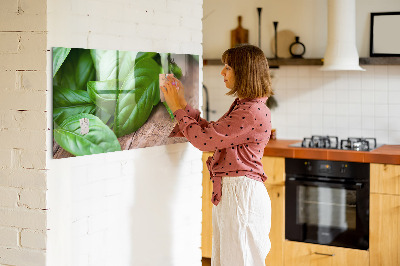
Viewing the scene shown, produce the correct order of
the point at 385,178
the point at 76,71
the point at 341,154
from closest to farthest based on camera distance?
the point at 76,71 → the point at 385,178 → the point at 341,154

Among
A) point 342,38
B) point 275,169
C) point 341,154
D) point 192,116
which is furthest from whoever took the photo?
point 342,38

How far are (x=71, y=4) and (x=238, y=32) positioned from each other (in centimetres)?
301

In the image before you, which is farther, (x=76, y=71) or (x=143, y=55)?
(x=143, y=55)

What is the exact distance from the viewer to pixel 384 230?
4.16 metres

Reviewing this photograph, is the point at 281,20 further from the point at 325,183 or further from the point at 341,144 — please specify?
the point at 325,183

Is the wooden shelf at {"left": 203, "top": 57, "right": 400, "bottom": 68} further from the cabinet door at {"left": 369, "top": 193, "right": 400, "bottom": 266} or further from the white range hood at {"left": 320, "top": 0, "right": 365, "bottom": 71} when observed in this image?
the cabinet door at {"left": 369, "top": 193, "right": 400, "bottom": 266}

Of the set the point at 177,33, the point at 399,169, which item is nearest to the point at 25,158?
the point at 177,33

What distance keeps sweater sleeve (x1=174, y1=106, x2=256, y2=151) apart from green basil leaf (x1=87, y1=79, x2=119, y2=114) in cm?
34

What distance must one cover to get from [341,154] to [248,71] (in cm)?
169

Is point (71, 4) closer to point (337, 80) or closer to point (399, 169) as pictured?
point (399, 169)

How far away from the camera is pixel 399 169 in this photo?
13.4ft

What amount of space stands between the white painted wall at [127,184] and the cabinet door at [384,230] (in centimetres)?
145

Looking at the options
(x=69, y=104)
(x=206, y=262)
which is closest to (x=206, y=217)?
(x=206, y=262)

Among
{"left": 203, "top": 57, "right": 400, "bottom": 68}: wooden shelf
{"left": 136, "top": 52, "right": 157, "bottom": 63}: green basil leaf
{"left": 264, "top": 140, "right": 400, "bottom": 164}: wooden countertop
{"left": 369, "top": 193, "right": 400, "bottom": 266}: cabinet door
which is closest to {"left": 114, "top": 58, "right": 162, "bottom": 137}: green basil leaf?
{"left": 136, "top": 52, "right": 157, "bottom": 63}: green basil leaf
